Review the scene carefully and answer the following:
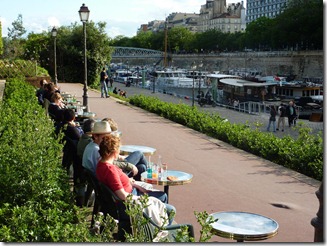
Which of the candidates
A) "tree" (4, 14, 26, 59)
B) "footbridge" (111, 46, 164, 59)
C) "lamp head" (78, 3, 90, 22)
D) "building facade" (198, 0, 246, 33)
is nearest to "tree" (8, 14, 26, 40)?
"tree" (4, 14, 26, 59)

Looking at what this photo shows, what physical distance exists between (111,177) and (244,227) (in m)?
1.31

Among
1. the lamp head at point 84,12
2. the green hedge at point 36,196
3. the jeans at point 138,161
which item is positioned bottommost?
the jeans at point 138,161

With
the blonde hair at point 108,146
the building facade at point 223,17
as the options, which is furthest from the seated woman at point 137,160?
the building facade at point 223,17

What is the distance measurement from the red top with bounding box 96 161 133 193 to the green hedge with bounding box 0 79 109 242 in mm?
361

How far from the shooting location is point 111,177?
16.5ft

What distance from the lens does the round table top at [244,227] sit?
4578mm

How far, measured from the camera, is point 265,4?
429 feet

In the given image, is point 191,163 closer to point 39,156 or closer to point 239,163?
point 239,163

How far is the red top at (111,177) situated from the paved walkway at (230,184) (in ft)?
4.06

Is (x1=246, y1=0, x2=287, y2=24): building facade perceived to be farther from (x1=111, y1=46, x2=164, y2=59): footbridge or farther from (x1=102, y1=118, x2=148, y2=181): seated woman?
(x1=102, y1=118, x2=148, y2=181): seated woman

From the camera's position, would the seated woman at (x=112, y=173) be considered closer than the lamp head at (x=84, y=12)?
Yes

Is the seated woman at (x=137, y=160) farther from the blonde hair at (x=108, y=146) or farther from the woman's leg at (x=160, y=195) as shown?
the blonde hair at (x=108, y=146)

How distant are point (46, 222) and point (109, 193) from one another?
40.0 inches

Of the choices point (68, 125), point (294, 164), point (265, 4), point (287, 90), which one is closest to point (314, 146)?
point (294, 164)
